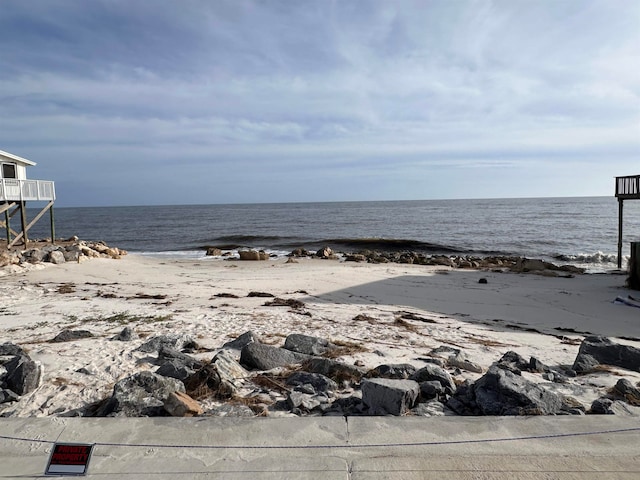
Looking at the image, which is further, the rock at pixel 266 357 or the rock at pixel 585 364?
the rock at pixel 585 364

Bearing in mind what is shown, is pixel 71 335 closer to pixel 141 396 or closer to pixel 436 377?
pixel 141 396

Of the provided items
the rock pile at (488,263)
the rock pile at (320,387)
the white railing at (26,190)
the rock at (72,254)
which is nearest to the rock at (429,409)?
the rock pile at (320,387)

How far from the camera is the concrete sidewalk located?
291 cm

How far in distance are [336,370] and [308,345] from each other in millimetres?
1113

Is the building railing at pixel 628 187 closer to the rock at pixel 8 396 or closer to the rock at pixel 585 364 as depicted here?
the rock at pixel 585 364

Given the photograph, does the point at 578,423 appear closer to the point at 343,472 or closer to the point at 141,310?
the point at 343,472

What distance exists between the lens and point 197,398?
4230mm

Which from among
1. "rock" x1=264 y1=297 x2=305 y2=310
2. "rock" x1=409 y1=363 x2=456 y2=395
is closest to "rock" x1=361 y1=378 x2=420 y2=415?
"rock" x1=409 y1=363 x2=456 y2=395

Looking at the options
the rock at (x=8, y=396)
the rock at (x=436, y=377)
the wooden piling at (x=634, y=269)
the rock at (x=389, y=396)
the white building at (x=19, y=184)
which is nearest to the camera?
the rock at (x=389, y=396)

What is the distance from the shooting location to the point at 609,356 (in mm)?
5707

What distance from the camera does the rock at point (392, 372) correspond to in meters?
4.79

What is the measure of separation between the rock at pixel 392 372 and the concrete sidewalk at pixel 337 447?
1.15m

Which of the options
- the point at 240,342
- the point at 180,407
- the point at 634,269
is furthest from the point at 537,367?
the point at 634,269

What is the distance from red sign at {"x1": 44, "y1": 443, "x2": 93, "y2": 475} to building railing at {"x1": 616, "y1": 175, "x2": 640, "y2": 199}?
21.8m
